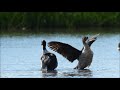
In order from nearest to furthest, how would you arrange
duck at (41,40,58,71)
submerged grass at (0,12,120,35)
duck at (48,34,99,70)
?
duck at (41,40,58,71)
duck at (48,34,99,70)
submerged grass at (0,12,120,35)

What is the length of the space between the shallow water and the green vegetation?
35.5 inches

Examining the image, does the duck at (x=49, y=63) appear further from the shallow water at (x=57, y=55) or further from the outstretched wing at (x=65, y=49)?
the outstretched wing at (x=65, y=49)

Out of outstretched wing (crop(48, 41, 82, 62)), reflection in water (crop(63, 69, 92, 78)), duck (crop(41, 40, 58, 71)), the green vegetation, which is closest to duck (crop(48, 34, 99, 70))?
outstretched wing (crop(48, 41, 82, 62))

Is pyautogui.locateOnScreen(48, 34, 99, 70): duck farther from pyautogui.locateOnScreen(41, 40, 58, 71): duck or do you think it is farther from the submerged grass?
the submerged grass

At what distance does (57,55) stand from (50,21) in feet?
18.3

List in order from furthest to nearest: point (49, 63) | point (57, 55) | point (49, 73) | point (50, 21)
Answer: point (50, 21)
point (57, 55)
point (49, 63)
point (49, 73)

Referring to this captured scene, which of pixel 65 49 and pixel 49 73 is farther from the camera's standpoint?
pixel 65 49

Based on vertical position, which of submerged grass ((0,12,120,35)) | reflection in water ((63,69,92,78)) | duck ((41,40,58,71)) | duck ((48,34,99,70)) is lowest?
reflection in water ((63,69,92,78))

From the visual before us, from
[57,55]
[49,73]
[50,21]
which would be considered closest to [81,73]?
[49,73]

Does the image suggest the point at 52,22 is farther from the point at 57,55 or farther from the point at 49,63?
the point at 49,63

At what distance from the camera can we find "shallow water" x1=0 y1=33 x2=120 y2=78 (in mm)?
8844

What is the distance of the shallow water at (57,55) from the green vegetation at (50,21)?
90 cm

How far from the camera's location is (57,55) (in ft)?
39.2
